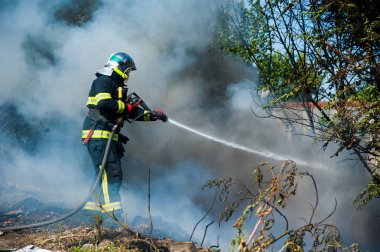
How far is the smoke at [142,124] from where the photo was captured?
6398 mm

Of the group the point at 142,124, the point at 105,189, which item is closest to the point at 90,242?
the point at 105,189

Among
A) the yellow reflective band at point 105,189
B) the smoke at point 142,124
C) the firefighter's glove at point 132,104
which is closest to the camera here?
the yellow reflective band at point 105,189

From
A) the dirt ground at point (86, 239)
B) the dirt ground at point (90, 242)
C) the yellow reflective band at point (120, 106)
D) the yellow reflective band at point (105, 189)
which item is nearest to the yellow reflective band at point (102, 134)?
the yellow reflective band at point (120, 106)

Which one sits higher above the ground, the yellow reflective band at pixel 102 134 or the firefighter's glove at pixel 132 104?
the firefighter's glove at pixel 132 104

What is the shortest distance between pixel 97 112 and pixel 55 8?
11.7 feet

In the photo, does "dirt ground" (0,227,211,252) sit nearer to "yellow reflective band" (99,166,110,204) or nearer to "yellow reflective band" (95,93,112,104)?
"yellow reflective band" (99,166,110,204)

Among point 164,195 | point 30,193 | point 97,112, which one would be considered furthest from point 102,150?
point 164,195

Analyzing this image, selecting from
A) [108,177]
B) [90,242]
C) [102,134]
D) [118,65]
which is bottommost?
[90,242]

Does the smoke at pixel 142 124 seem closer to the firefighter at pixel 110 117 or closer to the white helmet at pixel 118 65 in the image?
the firefighter at pixel 110 117

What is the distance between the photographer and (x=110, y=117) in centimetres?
414

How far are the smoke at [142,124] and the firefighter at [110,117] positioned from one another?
1.26 meters

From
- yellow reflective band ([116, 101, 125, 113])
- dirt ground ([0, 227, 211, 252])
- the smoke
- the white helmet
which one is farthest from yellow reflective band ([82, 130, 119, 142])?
the smoke

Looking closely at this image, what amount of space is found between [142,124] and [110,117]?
150 inches

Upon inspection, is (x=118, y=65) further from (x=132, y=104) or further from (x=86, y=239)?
(x=86, y=239)
